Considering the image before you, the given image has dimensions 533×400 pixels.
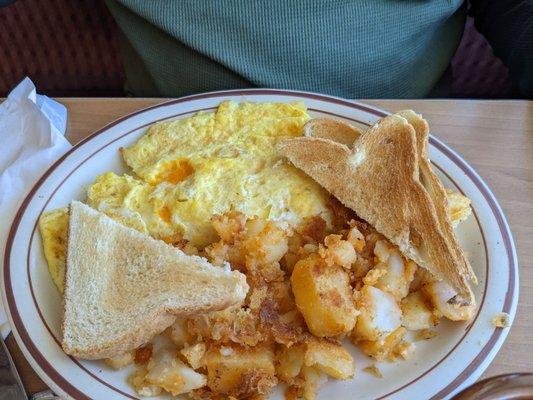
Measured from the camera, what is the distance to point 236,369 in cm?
99

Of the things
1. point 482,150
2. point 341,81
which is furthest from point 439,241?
point 341,81

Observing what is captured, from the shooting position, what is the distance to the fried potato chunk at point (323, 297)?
3.24 ft

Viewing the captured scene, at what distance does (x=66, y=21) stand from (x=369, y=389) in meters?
1.95

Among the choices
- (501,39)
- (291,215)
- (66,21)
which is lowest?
(66,21)

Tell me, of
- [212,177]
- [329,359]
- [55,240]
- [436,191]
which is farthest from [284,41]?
[329,359]

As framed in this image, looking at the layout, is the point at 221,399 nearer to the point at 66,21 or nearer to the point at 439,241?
the point at 439,241

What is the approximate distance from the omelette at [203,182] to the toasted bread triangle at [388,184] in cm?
5

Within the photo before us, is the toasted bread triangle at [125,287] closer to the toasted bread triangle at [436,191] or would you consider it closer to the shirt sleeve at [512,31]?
the toasted bread triangle at [436,191]

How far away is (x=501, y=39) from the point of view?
5.44 feet

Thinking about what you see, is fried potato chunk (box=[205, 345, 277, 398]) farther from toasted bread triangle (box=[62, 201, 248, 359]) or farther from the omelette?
the omelette

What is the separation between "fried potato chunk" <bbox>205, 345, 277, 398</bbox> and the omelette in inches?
10.4

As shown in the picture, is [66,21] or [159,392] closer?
[159,392]

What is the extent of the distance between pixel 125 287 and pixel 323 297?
356 mm

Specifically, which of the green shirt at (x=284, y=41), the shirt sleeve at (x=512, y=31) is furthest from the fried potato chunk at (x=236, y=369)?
the shirt sleeve at (x=512, y=31)
